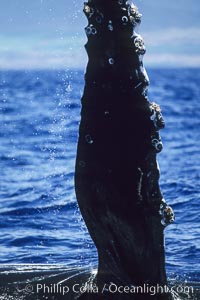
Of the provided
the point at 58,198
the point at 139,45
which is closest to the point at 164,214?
the point at 139,45

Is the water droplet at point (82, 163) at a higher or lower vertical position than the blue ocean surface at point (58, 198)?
lower

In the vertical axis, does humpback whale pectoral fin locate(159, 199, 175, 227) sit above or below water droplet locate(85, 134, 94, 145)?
below

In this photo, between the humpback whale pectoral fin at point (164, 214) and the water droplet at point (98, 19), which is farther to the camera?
the humpback whale pectoral fin at point (164, 214)

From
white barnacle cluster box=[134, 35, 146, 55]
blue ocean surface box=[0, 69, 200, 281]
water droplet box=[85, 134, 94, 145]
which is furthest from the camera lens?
blue ocean surface box=[0, 69, 200, 281]

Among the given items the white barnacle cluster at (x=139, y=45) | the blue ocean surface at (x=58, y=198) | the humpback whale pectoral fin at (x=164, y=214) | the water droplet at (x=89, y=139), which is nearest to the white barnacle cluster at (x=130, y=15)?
the white barnacle cluster at (x=139, y=45)

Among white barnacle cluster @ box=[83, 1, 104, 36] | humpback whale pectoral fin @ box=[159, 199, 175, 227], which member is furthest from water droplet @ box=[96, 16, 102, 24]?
humpback whale pectoral fin @ box=[159, 199, 175, 227]

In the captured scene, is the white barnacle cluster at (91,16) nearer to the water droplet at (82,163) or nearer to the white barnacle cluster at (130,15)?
the white barnacle cluster at (130,15)

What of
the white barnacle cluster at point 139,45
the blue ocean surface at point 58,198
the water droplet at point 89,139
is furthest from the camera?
the blue ocean surface at point 58,198

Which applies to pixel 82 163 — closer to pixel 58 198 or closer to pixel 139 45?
pixel 139 45

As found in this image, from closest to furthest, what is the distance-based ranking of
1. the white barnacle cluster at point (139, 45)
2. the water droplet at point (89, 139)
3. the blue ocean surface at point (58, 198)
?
the white barnacle cluster at point (139, 45), the water droplet at point (89, 139), the blue ocean surface at point (58, 198)

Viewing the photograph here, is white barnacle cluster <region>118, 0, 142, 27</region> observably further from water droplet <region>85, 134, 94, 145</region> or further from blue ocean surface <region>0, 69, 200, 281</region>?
blue ocean surface <region>0, 69, 200, 281</region>

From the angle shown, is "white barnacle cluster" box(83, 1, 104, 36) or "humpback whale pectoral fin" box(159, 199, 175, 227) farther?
"humpback whale pectoral fin" box(159, 199, 175, 227)

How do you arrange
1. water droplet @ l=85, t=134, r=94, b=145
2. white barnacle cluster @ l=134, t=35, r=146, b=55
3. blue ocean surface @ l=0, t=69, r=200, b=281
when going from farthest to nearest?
1. blue ocean surface @ l=0, t=69, r=200, b=281
2. water droplet @ l=85, t=134, r=94, b=145
3. white barnacle cluster @ l=134, t=35, r=146, b=55

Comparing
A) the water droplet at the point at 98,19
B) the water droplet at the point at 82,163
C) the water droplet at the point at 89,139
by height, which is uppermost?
the water droplet at the point at 98,19
